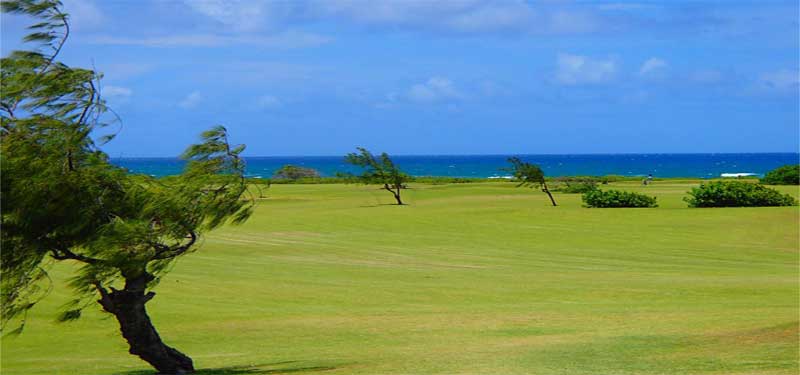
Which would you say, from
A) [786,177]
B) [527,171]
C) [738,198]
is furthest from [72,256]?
[786,177]

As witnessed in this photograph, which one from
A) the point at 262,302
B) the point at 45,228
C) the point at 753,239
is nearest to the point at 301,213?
the point at 753,239

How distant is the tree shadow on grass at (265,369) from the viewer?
15.6 metres

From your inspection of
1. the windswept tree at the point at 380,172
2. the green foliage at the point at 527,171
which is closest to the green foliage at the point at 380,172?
the windswept tree at the point at 380,172

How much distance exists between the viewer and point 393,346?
18.4m

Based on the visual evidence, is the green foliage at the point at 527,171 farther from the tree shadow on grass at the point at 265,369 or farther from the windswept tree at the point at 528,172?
the tree shadow on grass at the point at 265,369

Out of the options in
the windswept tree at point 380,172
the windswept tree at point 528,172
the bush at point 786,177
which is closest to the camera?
the windswept tree at point 528,172

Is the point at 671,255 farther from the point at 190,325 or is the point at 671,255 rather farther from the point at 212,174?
the point at 212,174

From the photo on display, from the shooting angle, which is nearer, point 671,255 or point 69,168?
point 69,168

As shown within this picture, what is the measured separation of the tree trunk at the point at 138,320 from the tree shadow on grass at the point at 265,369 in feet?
1.46

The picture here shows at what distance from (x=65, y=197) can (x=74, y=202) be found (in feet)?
0.47

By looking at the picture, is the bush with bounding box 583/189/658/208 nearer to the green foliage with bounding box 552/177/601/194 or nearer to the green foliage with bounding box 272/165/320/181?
the green foliage with bounding box 552/177/601/194

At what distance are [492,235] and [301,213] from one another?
57.4ft

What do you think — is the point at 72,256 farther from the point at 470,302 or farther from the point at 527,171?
the point at 527,171

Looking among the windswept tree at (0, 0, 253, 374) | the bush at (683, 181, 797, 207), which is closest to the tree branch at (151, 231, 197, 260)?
the windswept tree at (0, 0, 253, 374)
